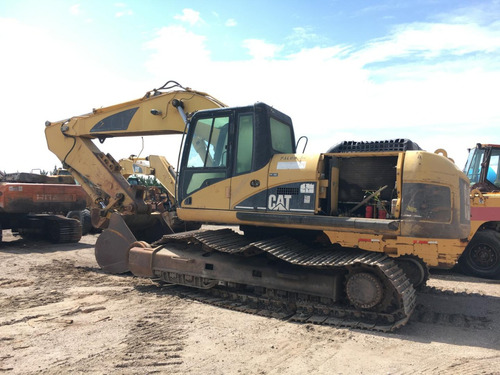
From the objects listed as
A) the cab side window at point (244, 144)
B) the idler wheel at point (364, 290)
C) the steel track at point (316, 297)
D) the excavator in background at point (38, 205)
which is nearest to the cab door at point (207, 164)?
the cab side window at point (244, 144)

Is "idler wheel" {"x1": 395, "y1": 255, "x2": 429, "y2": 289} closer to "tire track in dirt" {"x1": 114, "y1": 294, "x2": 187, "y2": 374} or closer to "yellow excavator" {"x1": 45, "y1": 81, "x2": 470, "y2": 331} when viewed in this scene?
"yellow excavator" {"x1": 45, "y1": 81, "x2": 470, "y2": 331}

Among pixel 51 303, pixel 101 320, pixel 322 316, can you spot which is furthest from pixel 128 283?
pixel 322 316

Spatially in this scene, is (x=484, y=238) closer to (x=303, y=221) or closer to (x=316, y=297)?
(x=316, y=297)

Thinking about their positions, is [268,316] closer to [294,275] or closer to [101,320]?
[294,275]

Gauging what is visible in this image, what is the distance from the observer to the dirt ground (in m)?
3.79

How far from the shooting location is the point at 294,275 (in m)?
5.32

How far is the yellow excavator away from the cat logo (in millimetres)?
14

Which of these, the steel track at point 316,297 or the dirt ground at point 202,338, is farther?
the steel track at point 316,297

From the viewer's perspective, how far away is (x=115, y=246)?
7262mm

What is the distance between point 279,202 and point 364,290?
1.57 metres

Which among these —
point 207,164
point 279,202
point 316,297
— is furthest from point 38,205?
point 316,297

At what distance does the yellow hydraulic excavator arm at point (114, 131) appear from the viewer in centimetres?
744

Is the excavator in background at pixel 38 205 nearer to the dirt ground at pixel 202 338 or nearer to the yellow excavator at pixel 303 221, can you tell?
the dirt ground at pixel 202 338

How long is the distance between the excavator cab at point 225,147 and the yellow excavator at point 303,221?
0.02m
